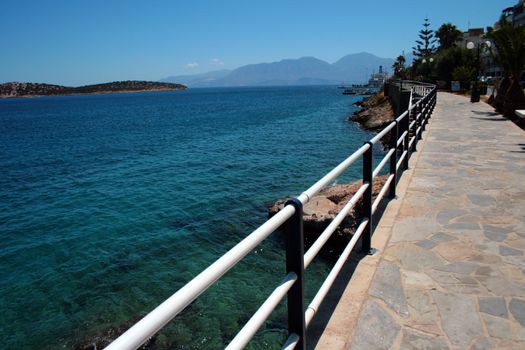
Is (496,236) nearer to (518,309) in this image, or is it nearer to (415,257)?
(415,257)

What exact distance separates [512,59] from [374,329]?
20900mm

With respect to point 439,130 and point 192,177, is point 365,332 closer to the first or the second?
point 439,130

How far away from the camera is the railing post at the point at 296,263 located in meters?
2.25

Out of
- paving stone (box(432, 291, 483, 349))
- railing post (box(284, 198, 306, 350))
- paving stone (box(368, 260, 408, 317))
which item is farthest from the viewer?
paving stone (box(368, 260, 408, 317))

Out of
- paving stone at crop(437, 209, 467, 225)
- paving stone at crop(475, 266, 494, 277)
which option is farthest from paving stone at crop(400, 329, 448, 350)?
paving stone at crop(437, 209, 467, 225)

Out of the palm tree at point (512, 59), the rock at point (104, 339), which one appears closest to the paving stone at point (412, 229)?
the rock at point (104, 339)

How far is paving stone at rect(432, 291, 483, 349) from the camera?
297 centimetres

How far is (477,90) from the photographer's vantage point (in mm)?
27312

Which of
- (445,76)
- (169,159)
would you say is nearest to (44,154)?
(169,159)

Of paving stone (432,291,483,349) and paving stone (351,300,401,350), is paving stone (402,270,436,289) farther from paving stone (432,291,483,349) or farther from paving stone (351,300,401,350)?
paving stone (351,300,401,350)

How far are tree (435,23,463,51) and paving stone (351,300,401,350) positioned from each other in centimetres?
8615

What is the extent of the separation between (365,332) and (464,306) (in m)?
0.99

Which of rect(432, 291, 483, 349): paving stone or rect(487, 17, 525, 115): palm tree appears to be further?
rect(487, 17, 525, 115): palm tree

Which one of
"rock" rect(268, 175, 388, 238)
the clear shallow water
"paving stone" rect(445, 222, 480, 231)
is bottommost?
the clear shallow water
